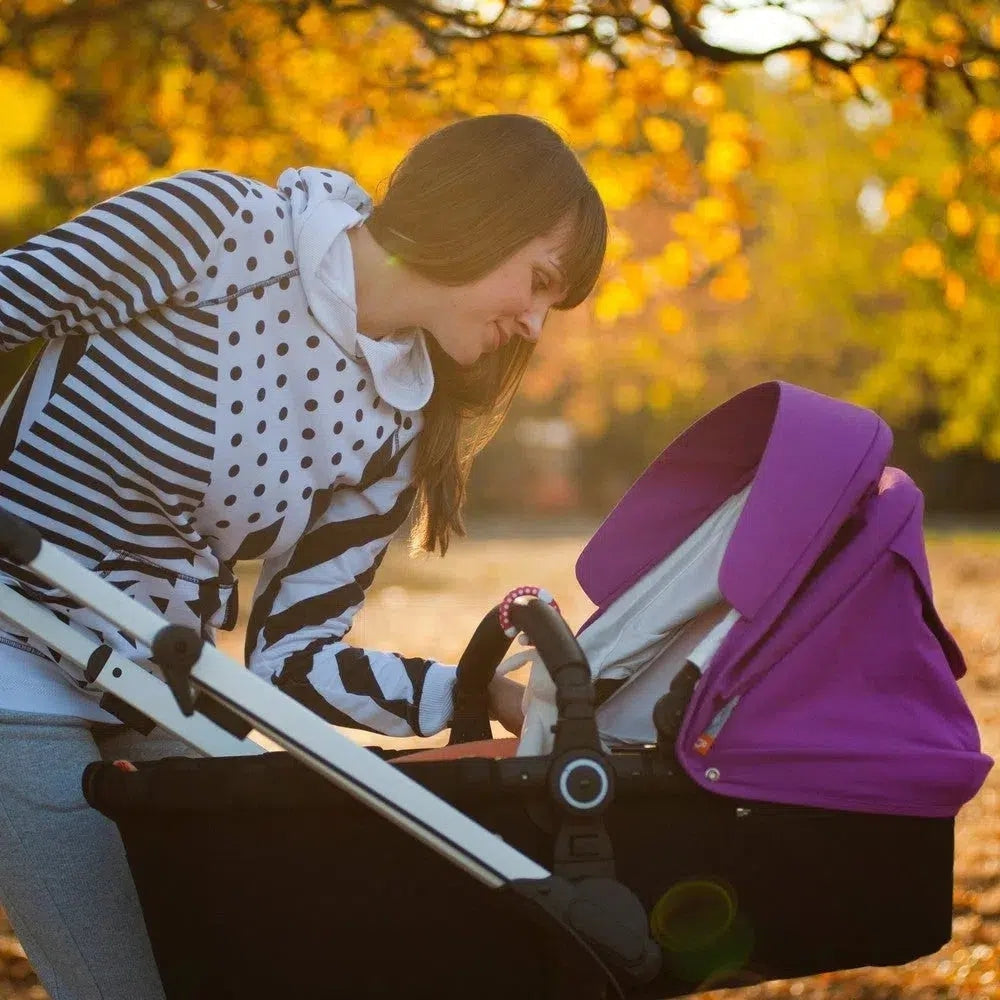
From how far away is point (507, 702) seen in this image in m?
2.25

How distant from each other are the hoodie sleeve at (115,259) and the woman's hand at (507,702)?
0.78m

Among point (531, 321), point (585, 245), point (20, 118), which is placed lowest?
point (20, 118)

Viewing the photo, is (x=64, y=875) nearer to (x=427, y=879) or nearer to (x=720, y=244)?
(x=427, y=879)

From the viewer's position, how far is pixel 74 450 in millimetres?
2012

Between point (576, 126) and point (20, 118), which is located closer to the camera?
point (576, 126)

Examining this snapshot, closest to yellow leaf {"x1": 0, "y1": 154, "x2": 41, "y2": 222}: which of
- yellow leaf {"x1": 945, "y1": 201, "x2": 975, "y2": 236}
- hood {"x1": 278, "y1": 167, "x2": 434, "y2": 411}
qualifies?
yellow leaf {"x1": 945, "y1": 201, "x2": 975, "y2": 236}

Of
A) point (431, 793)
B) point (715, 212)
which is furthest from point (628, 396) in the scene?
point (431, 793)

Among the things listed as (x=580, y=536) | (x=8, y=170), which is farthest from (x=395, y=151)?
(x=580, y=536)

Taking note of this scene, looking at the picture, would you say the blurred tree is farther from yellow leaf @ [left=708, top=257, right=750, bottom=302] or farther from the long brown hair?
the long brown hair

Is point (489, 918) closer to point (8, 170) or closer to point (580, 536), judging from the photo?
point (8, 170)

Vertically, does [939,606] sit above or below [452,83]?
below

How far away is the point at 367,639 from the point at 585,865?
29.0 feet

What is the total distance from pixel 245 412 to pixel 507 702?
24.1 inches

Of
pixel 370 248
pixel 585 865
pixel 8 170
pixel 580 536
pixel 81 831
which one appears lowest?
pixel 580 536
